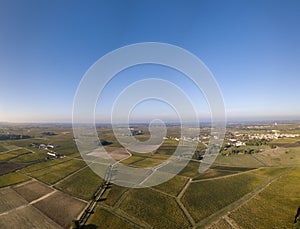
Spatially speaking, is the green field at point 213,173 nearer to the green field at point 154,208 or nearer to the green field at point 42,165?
the green field at point 154,208

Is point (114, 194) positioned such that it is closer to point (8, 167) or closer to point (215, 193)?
point (215, 193)

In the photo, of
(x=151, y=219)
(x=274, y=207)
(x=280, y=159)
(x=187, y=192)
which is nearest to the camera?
(x=151, y=219)

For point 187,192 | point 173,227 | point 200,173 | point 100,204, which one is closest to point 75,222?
point 100,204

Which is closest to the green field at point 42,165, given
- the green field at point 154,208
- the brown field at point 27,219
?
the brown field at point 27,219

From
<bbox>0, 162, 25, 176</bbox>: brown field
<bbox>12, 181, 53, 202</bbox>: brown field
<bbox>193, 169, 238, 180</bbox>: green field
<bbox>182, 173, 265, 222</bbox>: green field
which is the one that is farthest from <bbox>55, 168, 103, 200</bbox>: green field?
<bbox>193, 169, 238, 180</bbox>: green field

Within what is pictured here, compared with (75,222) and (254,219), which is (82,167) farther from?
(254,219)

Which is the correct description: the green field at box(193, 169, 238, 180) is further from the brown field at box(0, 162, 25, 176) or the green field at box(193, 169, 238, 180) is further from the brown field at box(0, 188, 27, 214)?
the brown field at box(0, 162, 25, 176)

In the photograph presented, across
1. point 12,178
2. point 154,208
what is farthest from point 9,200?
point 154,208
